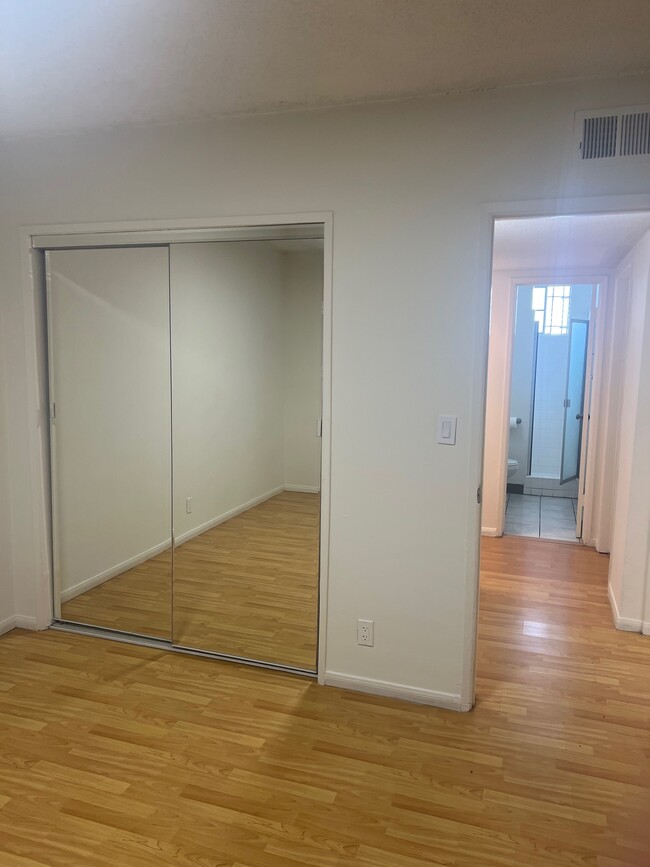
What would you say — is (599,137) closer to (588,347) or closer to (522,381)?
(588,347)

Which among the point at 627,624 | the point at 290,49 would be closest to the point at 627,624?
→ the point at 627,624

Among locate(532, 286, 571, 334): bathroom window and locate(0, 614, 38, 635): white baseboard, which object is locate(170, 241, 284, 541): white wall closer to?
locate(0, 614, 38, 635): white baseboard

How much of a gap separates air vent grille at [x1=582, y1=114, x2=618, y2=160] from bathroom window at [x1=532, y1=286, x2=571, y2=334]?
15.4 feet

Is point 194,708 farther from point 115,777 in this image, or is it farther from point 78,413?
point 78,413

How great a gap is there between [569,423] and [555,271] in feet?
7.68

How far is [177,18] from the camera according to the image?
188 centimetres

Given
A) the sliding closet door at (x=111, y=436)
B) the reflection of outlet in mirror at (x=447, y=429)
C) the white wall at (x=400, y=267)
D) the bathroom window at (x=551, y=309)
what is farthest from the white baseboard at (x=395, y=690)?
the bathroom window at (x=551, y=309)

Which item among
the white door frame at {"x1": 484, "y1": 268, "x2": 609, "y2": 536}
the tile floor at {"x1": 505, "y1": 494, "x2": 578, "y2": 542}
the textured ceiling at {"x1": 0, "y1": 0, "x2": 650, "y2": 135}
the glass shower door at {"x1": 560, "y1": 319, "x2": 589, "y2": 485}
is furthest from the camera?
the glass shower door at {"x1": 560, "y1": 319, "x2": 589, "y2": 485}

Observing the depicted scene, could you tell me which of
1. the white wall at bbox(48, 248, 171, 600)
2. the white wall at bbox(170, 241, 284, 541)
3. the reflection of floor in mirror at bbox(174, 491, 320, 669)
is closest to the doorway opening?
the white wall at bbox(170, 241, 284, 541)

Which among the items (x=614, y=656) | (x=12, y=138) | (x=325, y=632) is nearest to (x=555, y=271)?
Answer: (x=614, y=656)

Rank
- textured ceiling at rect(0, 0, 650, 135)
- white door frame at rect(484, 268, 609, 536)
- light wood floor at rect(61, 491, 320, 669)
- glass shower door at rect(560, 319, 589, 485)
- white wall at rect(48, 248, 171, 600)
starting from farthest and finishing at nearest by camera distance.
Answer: glass shower door at rect(560, 319, 589, 485) → white door frame at rect(484, 268, 609, 536) → white wall at rect(48, 248, 171, 600) → light wood floor at rect(61, 491, 320, 669) → textured ceiling at rect(0, 0, 650, 135)

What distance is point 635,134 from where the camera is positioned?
7.29 ft

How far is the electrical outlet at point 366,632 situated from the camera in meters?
2.75

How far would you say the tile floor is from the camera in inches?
215
